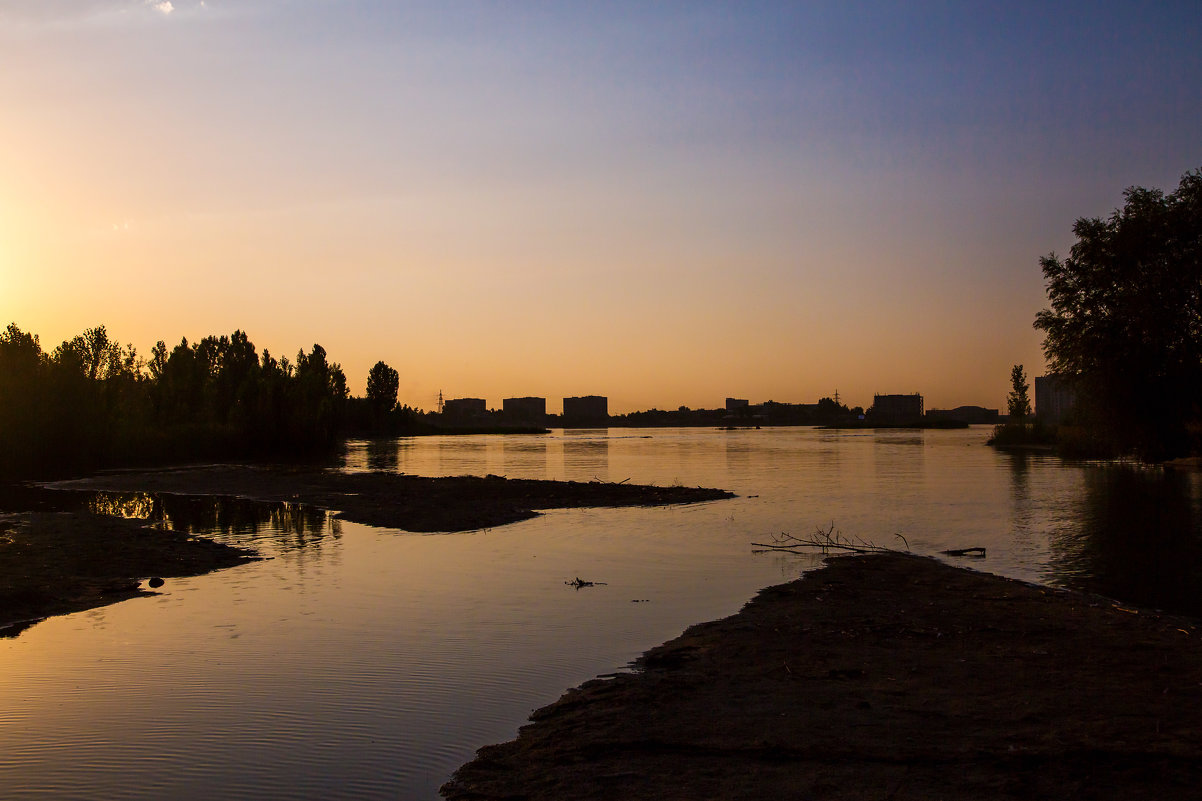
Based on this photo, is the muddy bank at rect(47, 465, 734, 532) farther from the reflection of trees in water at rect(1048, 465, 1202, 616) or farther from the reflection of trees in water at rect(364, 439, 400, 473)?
the reflection of trees in water at rect(1048, 465, 1202, 616)

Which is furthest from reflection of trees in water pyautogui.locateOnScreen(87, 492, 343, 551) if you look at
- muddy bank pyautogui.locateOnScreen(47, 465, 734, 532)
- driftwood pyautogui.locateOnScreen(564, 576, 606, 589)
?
driftwood pyautogui.locateOnScreen(564, 576, 606, 589)

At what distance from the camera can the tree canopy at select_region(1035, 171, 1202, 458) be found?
3372 cm

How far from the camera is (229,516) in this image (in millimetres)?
31875

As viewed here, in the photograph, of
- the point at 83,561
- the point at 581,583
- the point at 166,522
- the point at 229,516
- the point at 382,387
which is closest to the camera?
the point at 581,583

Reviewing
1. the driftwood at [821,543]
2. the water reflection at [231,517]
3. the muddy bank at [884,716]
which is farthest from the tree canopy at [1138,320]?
the water reflection at [231,517]

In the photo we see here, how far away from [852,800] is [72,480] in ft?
177

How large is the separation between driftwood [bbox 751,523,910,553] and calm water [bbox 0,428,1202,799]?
0.81 meters

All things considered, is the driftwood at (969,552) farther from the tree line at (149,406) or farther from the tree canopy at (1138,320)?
the tree line at (149,406)

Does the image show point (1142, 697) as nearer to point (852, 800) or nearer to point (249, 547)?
point (852, 800)

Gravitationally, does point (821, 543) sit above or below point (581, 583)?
below

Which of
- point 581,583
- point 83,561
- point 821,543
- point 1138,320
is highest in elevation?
point 1138,320

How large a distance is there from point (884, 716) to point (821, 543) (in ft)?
51.5

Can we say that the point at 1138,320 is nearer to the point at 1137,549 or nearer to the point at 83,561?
the point at 1137,549

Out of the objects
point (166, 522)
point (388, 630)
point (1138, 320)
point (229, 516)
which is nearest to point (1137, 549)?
point (1138, 320)
